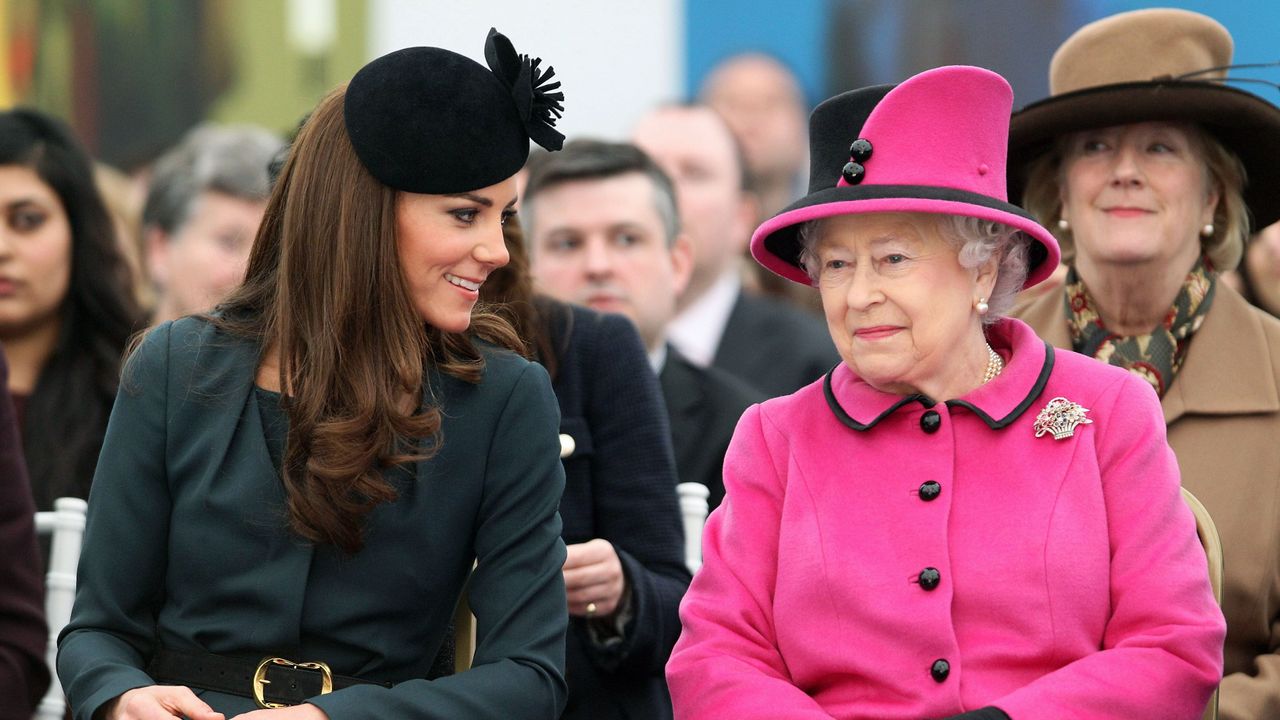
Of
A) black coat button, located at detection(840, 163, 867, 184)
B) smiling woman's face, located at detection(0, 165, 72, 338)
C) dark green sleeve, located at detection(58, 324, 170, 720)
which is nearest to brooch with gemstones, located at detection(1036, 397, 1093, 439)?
black coat button, located at detection(840, 163, 867, 184)

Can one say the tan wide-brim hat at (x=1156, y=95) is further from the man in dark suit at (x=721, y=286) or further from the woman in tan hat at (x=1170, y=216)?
the man in dark suit at (x=721, y=286)

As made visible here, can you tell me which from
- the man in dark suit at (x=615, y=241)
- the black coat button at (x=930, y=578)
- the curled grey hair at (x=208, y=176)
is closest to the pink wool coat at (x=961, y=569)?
the black coat button at (x=930, y=578)

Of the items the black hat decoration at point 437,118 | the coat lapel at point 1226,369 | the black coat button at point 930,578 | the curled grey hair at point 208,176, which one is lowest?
the curled grey hair at point 208,176

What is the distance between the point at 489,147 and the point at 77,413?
2.46 m

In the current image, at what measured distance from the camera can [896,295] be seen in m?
3.39

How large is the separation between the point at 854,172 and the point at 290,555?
1295mm

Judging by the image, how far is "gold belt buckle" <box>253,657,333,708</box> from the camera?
10.5 ft

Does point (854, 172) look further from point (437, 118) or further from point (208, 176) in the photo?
point (208, 176)

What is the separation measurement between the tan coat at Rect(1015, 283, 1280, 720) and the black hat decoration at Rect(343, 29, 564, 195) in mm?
1956

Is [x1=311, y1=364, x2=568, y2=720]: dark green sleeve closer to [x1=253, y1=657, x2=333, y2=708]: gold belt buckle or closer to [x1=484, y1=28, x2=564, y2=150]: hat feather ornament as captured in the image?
[x1=253, y1=657, x2=333, y2=708]: gold belt buckle

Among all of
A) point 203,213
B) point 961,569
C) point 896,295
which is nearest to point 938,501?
point 961,569

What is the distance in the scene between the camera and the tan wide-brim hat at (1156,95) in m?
4.44

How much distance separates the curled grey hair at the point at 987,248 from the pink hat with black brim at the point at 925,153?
4 centimetres

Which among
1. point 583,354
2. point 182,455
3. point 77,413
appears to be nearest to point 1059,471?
point 583,354
